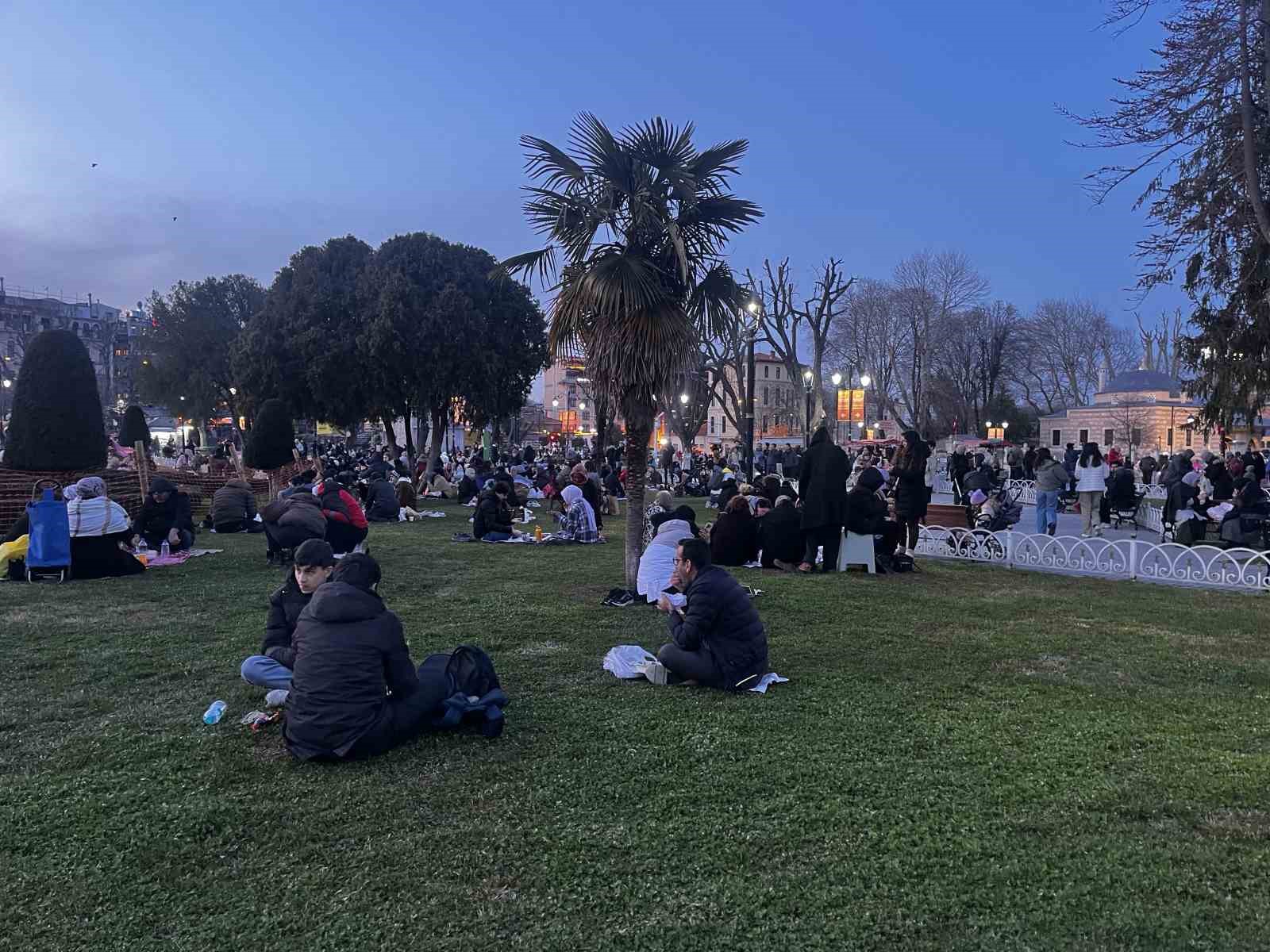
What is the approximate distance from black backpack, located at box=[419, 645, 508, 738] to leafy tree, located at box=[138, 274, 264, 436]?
4717 cm

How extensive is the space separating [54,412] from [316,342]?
1230 centimetres

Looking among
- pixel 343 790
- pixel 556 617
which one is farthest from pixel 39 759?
pixel 556 617

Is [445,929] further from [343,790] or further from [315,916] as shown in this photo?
[343,790]

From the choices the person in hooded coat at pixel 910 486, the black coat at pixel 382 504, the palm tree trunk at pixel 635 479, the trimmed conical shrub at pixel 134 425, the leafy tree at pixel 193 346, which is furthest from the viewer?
the leafy tree at pixel 193 346

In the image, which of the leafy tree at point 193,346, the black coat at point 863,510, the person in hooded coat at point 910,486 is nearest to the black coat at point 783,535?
the black coat at point 863,510

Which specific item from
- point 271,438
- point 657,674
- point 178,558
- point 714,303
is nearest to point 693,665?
point 657,674

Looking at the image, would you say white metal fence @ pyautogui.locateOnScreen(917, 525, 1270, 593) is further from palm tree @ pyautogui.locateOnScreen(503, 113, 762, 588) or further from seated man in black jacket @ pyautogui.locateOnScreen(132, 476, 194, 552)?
seated man in black jacket @ pyautogui.locateOnScreen(132, 476, 194, 552)

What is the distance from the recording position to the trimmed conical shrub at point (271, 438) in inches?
802

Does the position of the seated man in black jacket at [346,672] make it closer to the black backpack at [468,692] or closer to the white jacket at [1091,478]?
the black backpack at [468,692]

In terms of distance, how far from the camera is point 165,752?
181 inches

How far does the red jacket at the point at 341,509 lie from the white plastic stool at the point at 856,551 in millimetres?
6229

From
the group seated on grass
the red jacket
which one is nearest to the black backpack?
the group seated on grass

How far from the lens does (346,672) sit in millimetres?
4355

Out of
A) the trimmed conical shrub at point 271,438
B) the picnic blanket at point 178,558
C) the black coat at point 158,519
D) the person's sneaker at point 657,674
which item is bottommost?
the person's sneaker at point 657,674
